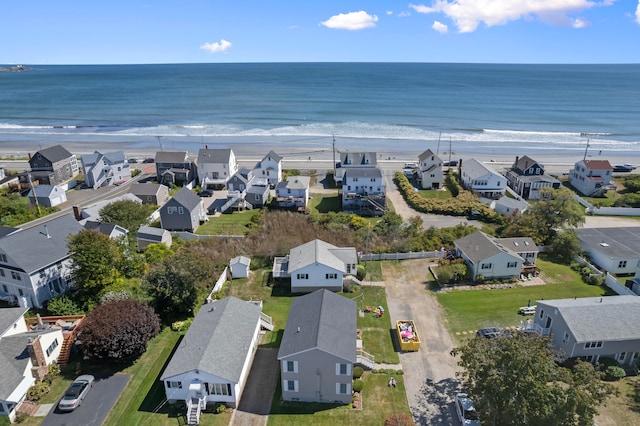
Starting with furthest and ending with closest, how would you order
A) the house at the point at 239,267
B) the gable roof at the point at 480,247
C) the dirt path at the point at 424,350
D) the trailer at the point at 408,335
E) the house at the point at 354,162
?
the house at the point at 354,162 < the house at the point at 239,267 < the gable roof at the point at 480,247 < the trailer at the point at 408,335 < the dirt path at the point at 424,350

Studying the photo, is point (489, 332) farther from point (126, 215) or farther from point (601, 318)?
point (126, 215)

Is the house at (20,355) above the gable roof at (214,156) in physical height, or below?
below

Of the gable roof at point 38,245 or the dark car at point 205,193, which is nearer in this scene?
the gable roof at point 38,245

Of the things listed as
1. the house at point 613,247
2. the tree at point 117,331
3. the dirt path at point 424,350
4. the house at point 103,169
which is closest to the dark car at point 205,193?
the house at point 103,169

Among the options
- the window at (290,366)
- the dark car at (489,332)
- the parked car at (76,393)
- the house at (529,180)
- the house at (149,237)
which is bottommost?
the parked car at (76,393)

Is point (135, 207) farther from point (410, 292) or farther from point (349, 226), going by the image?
point (410, 292)

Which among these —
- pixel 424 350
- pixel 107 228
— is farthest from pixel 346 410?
pixel 107 228

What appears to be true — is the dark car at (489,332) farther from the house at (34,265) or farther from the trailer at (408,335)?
the house at (34,265)
